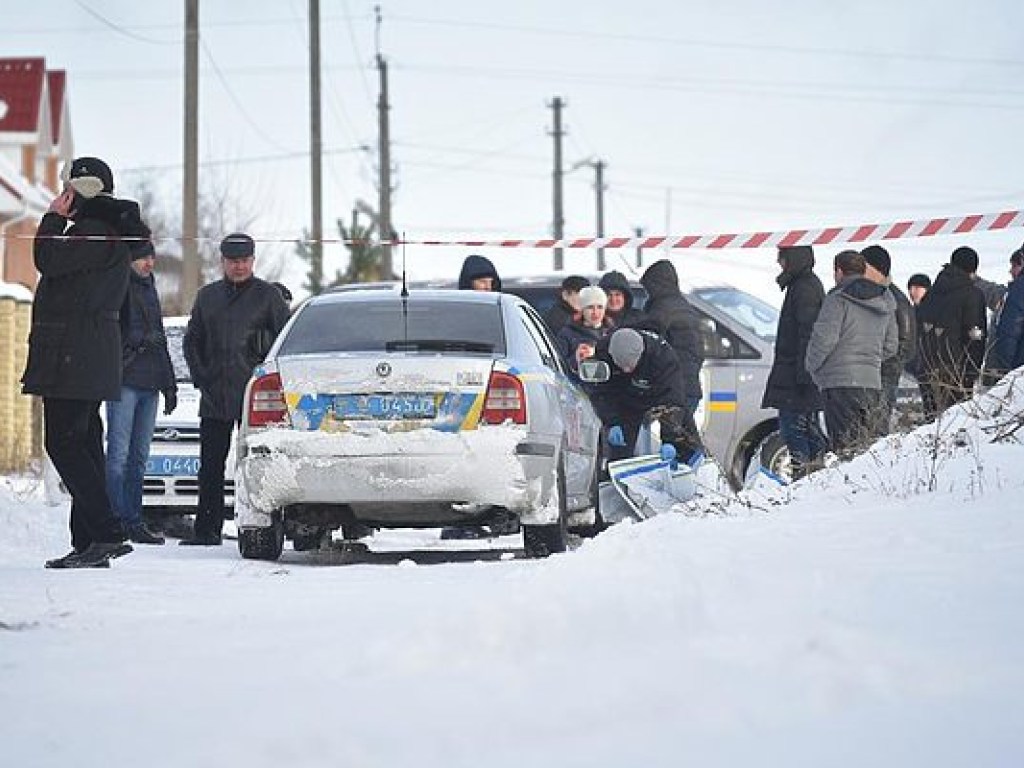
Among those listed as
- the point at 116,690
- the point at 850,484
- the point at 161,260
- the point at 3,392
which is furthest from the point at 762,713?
the point at 161,260

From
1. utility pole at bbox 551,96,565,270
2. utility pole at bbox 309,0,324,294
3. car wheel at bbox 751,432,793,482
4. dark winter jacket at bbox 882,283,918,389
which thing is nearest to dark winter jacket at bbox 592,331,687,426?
dark winter jacket at bbox 882,283,918,389

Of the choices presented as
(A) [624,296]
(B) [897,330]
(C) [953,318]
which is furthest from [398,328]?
(C) [953,318]

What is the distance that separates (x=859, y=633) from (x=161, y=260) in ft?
271

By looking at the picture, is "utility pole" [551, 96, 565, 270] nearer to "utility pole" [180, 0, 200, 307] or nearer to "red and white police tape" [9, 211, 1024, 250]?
"utility pole" [180, 0, 200, 307]

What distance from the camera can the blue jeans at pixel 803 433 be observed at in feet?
43.7

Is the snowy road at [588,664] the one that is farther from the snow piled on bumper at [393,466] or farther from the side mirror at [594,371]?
the side mirror at [594,371]

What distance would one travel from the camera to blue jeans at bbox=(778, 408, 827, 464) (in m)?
13.3

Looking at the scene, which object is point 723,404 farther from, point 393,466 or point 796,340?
point 393,466

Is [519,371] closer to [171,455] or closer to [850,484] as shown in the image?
[850,484]

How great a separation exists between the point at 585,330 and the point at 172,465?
2.86 m

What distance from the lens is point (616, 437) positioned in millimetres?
13320

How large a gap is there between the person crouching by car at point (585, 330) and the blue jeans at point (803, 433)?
1.37 metres

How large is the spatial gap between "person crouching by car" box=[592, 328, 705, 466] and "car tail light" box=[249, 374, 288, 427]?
11.0 ft

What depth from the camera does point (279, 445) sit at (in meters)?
10.1
